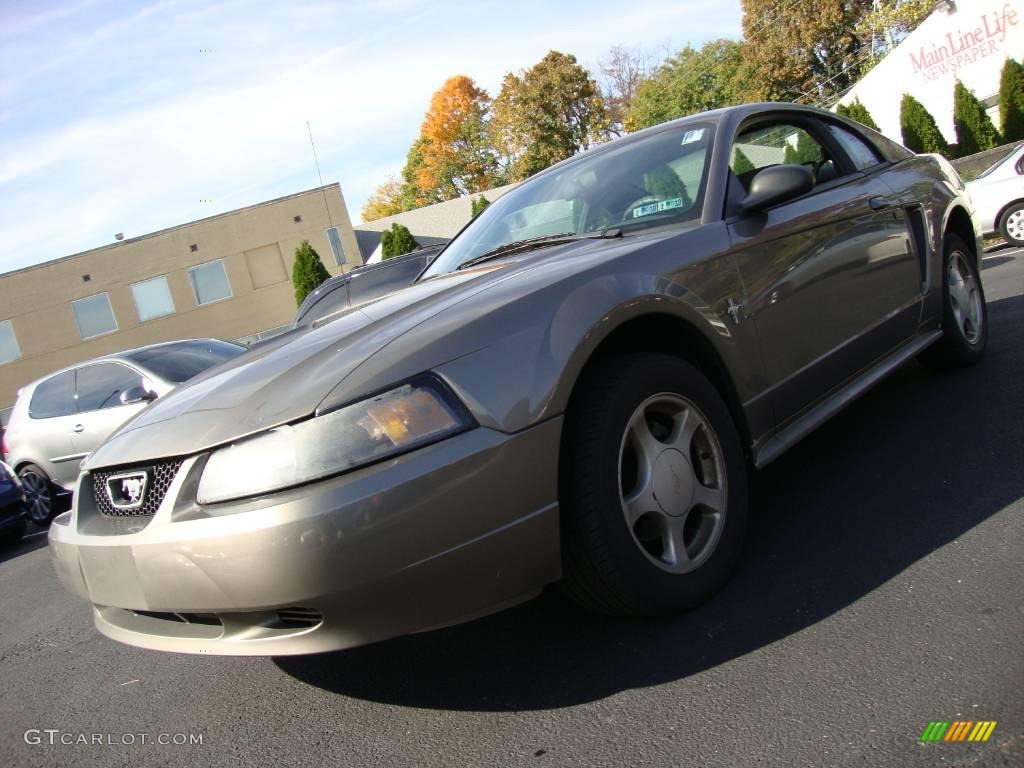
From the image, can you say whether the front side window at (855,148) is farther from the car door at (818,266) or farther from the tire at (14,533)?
the tire at (14,533)

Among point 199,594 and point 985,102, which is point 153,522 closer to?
point 199,594

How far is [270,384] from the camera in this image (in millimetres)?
2189

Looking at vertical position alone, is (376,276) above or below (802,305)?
above

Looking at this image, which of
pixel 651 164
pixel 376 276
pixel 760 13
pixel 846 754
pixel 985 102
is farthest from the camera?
pixel 760 13

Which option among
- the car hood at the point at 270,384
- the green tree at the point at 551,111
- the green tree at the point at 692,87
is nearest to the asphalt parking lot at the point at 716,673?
the car hood at the point at 270,384

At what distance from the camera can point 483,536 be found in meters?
1.97

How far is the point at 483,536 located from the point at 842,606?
108 centimetres

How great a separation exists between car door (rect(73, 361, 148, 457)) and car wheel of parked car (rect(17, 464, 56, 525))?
0.80 metres

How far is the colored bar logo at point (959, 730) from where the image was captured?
5.55ft

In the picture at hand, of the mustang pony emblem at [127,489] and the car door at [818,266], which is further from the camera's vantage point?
the car door at [818,266]

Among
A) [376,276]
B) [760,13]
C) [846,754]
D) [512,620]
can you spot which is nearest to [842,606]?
[846,754]

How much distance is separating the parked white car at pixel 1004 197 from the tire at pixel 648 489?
9722 millimetres

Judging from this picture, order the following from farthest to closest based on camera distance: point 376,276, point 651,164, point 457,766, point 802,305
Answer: point 376,276, point 651,164, point 802,305, point 457,766

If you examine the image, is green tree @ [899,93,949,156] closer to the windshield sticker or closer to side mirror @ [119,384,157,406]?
side mirror @ [119,384,157,406]
